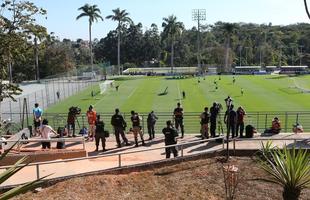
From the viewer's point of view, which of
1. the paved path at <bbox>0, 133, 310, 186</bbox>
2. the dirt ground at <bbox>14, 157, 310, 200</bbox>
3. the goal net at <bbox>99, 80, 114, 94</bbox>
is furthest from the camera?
the goal net at <bbox>99, 80, 114, 94</bbox>

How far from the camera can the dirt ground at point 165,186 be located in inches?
454

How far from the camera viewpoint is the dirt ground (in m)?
11.5

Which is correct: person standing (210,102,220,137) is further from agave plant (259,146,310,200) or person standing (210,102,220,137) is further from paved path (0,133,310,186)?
agave plant (259,146,310,200)

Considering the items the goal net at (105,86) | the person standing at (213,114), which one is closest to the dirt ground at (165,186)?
the person standing at (213,114)

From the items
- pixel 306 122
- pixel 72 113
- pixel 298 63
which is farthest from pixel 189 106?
pixel 298 63

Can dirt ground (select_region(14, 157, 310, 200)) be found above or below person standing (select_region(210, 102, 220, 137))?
below

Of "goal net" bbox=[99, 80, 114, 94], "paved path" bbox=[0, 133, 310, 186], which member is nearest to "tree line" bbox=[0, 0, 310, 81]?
"goal net" bbox=[99, 80, 114, 94]

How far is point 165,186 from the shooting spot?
12312mm

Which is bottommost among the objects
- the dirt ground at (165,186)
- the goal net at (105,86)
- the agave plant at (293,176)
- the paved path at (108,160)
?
the dirt ground at (165,186)

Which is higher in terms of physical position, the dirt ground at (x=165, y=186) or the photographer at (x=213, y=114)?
the photographer at (x=213, y=114)

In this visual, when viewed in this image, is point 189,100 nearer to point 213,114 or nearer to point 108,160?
point 213,114

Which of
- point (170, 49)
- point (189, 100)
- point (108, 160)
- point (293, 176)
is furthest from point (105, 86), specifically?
point (170, 49)

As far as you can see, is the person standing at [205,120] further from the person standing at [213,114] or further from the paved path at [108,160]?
the paved path at [108,160]

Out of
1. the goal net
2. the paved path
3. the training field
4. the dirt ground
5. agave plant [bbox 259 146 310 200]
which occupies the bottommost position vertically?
the training field
